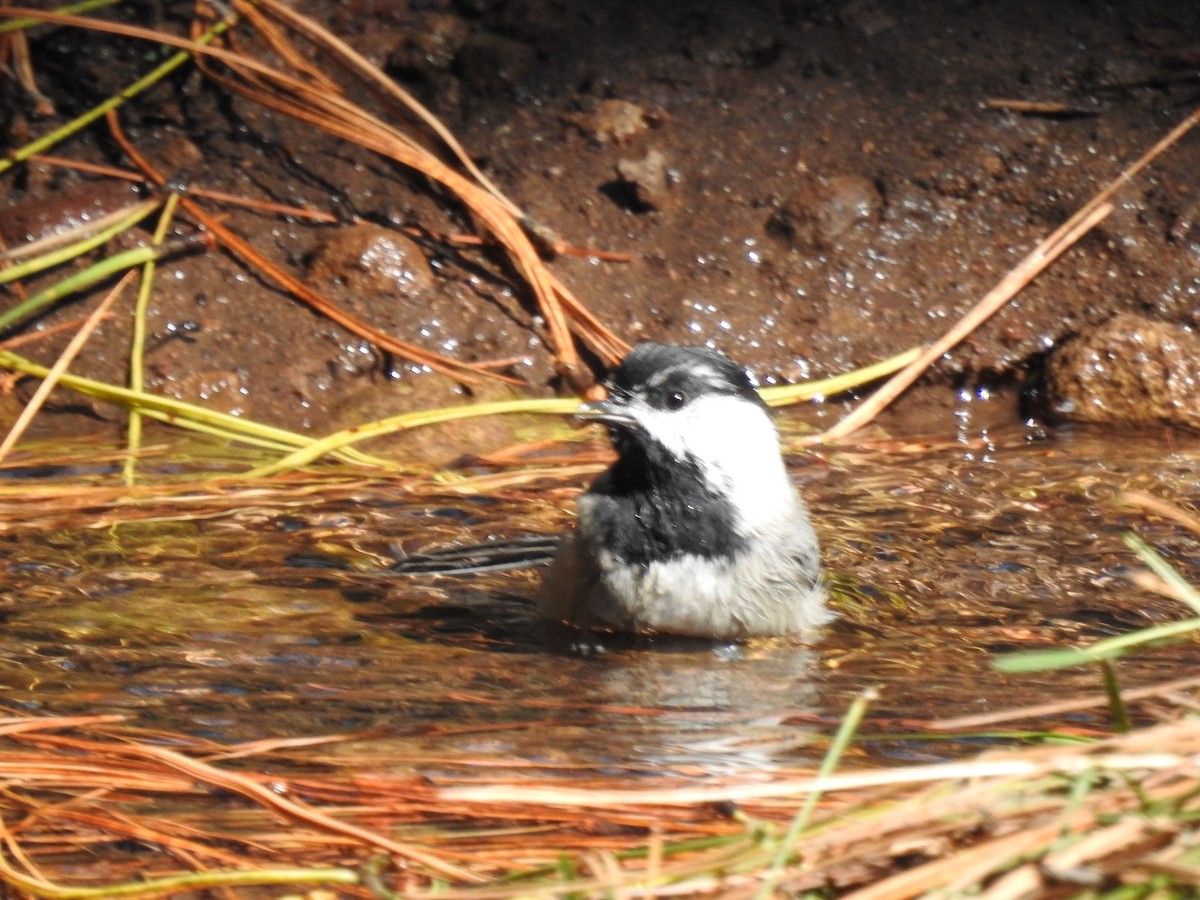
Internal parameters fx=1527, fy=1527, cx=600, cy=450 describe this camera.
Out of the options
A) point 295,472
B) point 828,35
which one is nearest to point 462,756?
point 295,472

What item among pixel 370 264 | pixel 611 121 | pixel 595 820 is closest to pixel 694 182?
pixel 611 121

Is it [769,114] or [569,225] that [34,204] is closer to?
[569,225]

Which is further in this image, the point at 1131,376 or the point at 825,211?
the point at 825,211

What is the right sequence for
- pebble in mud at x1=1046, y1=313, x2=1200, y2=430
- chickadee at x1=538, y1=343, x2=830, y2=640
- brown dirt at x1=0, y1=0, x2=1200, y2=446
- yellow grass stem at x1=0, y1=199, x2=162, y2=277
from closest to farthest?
chickadee at x1=538, y1=343, x2=830, y2=640, pebble in mud at x1=1046, y1=313, x2=1200, y2=430, yellow grass stem at x1=0, y1=199, x2=162, y2=277, brown dirt at x1=0, y1=0, x2=1200, y2=446

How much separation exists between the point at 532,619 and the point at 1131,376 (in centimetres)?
189

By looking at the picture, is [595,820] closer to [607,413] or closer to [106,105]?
[607,413]

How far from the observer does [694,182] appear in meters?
4.70

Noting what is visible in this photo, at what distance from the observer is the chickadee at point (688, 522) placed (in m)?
2.88

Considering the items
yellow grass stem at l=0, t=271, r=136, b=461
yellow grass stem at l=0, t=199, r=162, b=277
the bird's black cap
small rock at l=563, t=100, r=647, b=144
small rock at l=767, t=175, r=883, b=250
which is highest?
small rock at l=563, t=100, r=647, b=144

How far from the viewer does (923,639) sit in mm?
2824

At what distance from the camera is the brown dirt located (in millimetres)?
4418

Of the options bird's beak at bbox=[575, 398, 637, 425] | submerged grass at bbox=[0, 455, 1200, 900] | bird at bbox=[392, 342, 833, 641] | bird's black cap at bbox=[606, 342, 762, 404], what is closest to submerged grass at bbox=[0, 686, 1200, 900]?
submerged grass at bbox=[0, 455, 1200, 900]

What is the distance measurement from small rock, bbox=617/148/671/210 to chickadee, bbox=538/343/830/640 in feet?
5.57

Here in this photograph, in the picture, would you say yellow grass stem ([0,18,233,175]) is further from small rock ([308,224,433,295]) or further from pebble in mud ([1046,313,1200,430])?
pebble in mud ([1046,313,1200,430])
